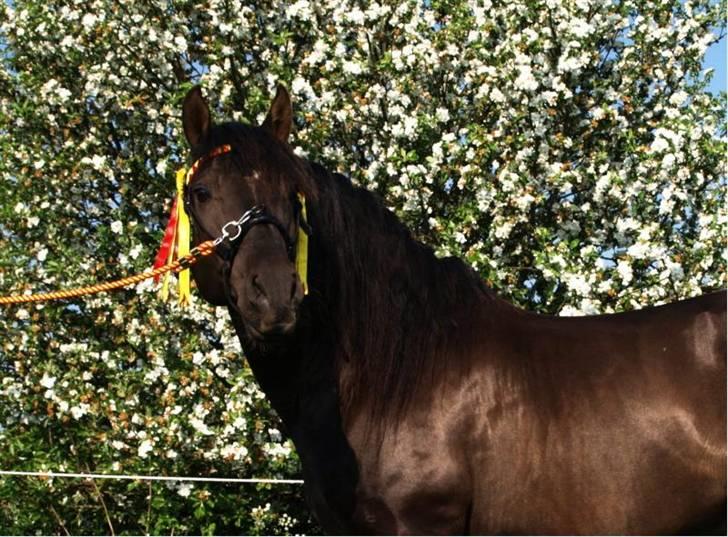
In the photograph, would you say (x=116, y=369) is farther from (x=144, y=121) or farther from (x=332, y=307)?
(x=332, y=307)

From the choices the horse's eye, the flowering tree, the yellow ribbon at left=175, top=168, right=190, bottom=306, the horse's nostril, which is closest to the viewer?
the horse's nostril

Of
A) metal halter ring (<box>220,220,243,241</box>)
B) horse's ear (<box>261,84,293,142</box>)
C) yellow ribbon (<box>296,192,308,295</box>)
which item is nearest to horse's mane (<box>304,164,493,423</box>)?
yellow ribbon (<box>296,192,308,295</box>)

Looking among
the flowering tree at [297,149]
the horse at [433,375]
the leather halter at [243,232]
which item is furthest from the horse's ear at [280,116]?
the flowering tree at [297,149]

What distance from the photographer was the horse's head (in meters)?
3.42

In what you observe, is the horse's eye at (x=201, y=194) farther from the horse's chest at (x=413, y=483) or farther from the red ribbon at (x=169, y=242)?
the horse's chest at (x=413, y=483)

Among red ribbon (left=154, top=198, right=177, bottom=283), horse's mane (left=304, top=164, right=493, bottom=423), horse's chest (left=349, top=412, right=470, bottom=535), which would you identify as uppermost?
red ribbon (left=154, top=198, right=177, bottom=283)

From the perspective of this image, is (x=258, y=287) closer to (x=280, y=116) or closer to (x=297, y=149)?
(x=280, y=116)

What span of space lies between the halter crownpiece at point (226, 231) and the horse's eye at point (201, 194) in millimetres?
74

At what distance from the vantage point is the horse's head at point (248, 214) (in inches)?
134

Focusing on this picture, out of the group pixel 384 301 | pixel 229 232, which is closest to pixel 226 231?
pixel 229 232

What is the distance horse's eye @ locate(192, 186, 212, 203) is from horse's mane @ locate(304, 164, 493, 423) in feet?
1.37

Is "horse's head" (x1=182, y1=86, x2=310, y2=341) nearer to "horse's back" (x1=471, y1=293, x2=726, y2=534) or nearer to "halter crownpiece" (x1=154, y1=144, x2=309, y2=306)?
"halter crownpiece" (x1=154, y1=144, x2=309, y2=306)

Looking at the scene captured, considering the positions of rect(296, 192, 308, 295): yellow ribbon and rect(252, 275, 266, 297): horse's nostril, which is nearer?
rect(252, 275, 266, 297): horse's nostril

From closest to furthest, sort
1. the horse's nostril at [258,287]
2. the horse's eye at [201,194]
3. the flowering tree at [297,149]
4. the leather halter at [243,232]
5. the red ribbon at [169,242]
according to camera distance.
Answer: the horse's nostril at [258,287] < the leather halter at [243,232] < the horse's eye at [201,194] < the red ribbon at [169,242] < the flowering tree at [297,149]
